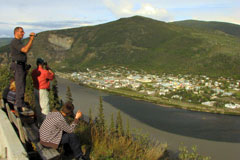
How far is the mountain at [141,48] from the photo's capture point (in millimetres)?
89312

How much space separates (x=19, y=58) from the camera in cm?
469

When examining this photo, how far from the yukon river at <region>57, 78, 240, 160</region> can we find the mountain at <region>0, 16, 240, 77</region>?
44104 mm

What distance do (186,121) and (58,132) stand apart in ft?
108

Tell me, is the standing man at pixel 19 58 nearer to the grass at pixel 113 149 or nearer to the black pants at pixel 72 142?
the grass at pixel 113 149

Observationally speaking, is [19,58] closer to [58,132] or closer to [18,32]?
[18,32]

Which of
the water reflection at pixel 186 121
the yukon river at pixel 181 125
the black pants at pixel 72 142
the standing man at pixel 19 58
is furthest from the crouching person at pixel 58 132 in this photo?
the water reflection at pixel 186 121

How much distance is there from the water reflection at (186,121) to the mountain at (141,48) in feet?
142

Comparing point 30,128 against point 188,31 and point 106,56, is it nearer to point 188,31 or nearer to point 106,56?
point 106,56

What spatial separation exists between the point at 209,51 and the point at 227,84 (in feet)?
122

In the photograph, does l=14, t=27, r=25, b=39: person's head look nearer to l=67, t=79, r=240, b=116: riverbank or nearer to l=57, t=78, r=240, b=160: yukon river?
l=57, t=78, r=240, b=160: yukon river

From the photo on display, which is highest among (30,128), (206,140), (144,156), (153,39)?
(153,39)

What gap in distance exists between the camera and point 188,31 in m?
126

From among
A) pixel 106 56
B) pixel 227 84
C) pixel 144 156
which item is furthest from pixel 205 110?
pixel 106 56

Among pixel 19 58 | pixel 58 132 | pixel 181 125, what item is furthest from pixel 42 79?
pixel 181 125
